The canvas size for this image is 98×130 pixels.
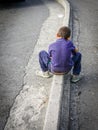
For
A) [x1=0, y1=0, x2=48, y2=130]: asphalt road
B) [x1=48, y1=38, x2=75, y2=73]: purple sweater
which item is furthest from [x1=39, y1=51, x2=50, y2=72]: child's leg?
[x1=0, y1=0, x2=48, y2=130]: asphalt road

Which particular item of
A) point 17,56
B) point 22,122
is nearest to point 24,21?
point 17,56

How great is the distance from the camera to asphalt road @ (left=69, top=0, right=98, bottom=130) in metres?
4.32

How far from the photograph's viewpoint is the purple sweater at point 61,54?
4.83 metres

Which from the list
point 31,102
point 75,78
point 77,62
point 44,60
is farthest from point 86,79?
point 31,102

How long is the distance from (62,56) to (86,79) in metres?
0.91

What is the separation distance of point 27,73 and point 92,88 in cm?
159

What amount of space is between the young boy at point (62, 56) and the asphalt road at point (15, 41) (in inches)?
33.0

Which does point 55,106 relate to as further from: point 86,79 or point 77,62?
point 86,79

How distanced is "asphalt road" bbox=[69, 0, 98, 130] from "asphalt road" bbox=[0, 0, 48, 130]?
4.05ft

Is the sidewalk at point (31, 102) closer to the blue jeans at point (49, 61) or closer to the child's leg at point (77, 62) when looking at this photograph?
the blue jeans at point (49, 61)

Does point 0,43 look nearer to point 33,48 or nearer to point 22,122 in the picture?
point 33,48

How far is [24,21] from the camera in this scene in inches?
368

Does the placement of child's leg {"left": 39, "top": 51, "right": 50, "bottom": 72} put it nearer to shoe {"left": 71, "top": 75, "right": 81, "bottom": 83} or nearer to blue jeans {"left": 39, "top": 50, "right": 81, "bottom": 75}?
blue jeans {"left": 39, "top": 50, "right": 81, "bottom": 75}

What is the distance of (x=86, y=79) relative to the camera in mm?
5375
